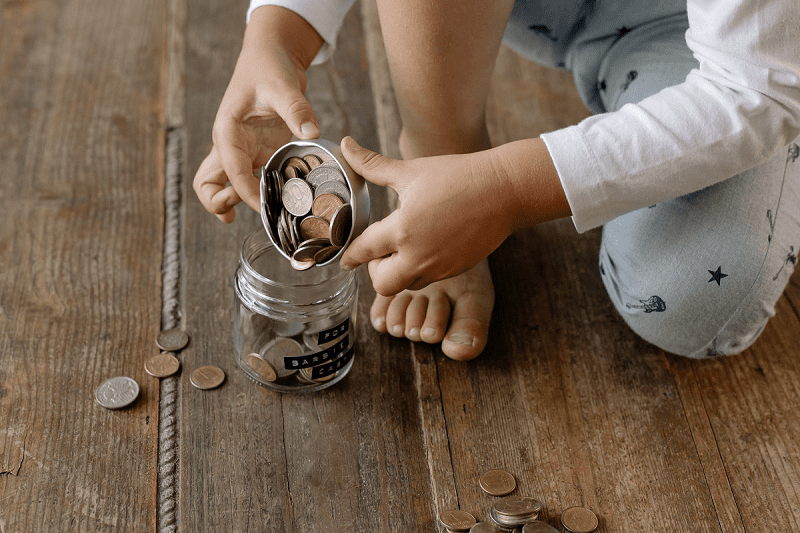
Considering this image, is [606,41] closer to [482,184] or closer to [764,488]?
[482,184]

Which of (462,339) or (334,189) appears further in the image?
(462,339)

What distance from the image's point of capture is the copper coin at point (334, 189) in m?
0.79

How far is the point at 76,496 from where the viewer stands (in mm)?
821

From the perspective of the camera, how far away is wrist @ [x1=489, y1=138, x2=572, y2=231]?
79 centimetres

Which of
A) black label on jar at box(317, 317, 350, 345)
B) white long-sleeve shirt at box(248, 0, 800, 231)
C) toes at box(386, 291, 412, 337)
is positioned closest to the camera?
white long-sleeve shirt at box(248, 0, 800, 231)

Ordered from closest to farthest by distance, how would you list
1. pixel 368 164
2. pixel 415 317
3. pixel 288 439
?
pixel 368 164 → pixel 288 439 → pixel 415 317

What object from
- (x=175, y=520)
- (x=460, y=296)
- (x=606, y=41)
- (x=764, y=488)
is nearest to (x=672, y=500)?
(x=764, y=488)

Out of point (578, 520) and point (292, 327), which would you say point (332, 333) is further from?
point (578, 520)

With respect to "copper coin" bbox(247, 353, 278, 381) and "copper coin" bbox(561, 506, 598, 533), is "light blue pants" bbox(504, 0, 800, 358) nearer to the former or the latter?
"copper coin" bbox(561, 506, 598, 533)

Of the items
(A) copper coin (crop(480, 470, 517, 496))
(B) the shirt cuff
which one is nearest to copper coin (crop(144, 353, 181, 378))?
(A) copper coin (crop(480, 470, 517, 496))

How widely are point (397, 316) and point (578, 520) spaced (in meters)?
0.35

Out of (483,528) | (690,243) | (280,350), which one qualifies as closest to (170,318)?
(280,350)

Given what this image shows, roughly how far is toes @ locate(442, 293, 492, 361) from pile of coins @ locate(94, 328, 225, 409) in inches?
12.1

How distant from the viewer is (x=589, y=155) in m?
0.78
